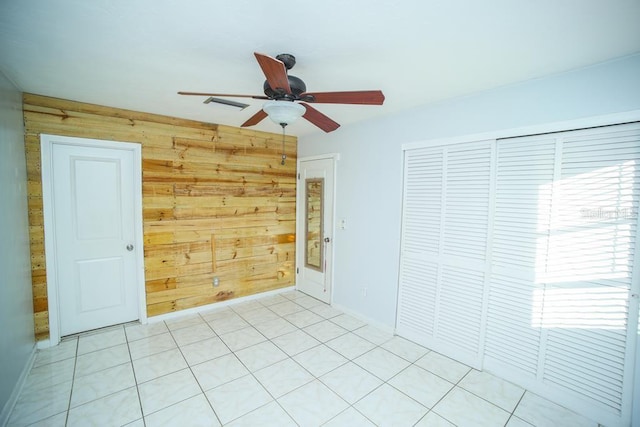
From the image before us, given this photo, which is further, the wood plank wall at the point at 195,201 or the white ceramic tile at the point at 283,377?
the wood plank wall at the point at 195,201

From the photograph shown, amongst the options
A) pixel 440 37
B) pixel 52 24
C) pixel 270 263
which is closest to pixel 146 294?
pixel 270 263

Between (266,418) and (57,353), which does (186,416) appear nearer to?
(266,418)

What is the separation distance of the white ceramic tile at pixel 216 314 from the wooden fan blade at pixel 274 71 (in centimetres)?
296

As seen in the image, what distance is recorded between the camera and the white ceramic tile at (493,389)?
6.88 ft

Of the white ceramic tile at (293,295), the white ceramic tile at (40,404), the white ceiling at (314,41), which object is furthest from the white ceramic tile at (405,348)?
the white ceramic tile at (40,404)

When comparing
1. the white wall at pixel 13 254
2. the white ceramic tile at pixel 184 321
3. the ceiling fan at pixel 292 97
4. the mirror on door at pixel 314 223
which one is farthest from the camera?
the mirror on door at pixel 314 223

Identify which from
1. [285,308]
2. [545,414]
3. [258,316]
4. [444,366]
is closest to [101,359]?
[258,316]

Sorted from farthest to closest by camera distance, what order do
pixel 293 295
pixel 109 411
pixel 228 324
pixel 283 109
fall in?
pixel 293 295 → pixel 228 324 → pixel 109 411 → pixel 283 109

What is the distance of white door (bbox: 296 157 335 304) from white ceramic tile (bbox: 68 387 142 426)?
7.94ft

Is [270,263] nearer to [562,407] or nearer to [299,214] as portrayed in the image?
[299,214]

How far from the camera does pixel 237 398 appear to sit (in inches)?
82.3

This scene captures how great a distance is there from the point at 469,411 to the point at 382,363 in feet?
2.49

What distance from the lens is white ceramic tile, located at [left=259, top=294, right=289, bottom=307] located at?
12.9 feet

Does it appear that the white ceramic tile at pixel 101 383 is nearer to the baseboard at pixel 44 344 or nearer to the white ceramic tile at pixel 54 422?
the white ceramic tile at pixel 54 422
